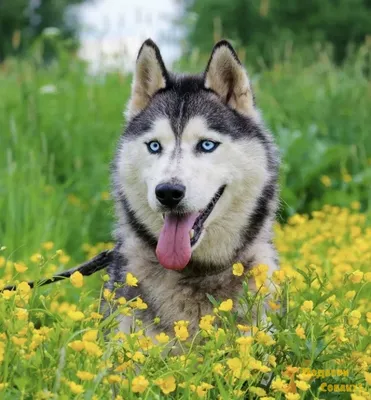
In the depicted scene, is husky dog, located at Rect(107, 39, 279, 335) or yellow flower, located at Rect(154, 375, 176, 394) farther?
husky dog, located at Rect(107, 39, 279, 335)

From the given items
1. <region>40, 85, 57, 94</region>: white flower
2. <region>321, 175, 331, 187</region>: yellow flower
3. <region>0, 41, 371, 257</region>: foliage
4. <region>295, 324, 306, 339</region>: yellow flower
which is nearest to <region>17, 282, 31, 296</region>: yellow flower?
<region>295, 324, 306, 339</region>: yellow flower

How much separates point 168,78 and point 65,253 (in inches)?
94.1

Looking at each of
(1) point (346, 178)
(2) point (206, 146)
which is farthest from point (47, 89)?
(2) point (206, 146)

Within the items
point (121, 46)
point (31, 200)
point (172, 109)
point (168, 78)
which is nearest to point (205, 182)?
point (172, 109)

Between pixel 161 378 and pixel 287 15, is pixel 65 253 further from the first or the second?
pixel 287 15

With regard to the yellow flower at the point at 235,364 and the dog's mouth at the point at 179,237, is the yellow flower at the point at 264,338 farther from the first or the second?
the dog's mouth at the point at 179,237

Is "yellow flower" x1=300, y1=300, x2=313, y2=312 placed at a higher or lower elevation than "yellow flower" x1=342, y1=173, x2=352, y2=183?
higher

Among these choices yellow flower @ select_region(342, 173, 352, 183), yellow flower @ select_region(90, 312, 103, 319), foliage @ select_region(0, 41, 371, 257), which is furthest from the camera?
yellow flower @ select_region(342, 173, 352, 183)

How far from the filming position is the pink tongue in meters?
3.12

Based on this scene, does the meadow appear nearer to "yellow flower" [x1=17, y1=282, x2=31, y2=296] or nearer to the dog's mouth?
"yellow flower" [x1=17, y1=282, x2=31, y2=296]

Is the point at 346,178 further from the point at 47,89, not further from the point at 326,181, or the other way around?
the point at 47,89

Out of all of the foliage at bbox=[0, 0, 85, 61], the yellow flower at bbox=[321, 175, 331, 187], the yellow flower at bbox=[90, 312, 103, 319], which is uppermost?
the yellow flower at bbox=[90, 312, 103, 319]

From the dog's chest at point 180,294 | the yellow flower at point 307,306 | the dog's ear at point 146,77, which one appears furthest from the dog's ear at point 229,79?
the yellow flower at point 307,306

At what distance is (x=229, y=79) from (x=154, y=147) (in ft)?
1.80
